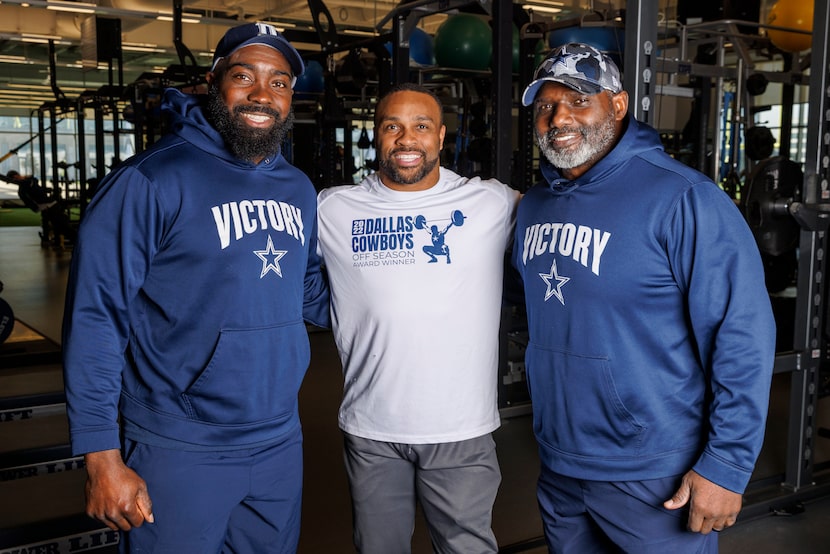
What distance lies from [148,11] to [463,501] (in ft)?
27.3

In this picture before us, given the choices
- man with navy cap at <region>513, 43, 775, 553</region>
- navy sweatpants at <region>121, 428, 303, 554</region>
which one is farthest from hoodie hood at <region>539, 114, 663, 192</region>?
navy sweatpants at <region>121, 428, 303, 554</region>

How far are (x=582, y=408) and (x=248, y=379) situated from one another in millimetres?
747

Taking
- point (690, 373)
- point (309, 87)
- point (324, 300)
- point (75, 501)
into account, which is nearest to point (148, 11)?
point (309, 87)

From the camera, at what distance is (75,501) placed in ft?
11.1

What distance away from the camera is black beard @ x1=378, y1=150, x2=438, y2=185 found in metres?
1.95

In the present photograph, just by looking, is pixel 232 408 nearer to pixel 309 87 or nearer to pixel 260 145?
pixel 260 145

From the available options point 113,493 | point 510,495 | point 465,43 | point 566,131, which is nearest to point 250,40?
point 566,131

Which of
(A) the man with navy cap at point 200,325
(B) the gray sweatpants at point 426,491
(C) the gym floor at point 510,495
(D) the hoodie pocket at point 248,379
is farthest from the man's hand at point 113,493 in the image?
(C) the gym floor at point 510,495

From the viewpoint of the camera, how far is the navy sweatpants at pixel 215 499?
5.47 ft

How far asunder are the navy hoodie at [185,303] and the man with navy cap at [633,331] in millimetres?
611

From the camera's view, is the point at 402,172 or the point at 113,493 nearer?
the point at 113,493

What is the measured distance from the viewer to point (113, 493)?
155 cm

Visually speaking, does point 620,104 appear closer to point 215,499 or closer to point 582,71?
point 582,71

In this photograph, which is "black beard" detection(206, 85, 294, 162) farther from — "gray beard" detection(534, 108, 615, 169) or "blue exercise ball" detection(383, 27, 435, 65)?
"blue exercise ball" detection(383, 27, 435, 65)
